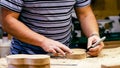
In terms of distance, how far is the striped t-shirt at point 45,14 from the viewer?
58.0 inches

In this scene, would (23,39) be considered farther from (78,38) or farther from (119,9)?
(119,9)

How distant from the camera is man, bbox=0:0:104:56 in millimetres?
1396

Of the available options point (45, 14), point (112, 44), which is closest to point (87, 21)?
point (45, 14)

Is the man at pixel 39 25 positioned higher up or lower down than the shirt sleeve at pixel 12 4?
lower down

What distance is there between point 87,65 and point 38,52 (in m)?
0.39

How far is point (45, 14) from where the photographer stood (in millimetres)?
1524

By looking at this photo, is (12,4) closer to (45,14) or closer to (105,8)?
(45,14)

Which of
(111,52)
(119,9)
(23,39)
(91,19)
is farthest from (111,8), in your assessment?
(23,39)

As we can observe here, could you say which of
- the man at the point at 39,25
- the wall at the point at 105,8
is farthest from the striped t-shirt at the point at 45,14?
the wall at the point at 105,8

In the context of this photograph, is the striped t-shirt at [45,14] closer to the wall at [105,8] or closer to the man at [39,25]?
the man at [39,25]

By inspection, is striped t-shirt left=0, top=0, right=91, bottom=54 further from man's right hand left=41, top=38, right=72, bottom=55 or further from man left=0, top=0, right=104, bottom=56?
man's right hand left=41, top=38, right=72, bottom=55

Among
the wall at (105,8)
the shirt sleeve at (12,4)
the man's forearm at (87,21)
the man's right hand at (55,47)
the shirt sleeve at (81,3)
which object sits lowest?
the wall at (105,8)

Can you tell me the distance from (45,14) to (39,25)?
0.06 metres

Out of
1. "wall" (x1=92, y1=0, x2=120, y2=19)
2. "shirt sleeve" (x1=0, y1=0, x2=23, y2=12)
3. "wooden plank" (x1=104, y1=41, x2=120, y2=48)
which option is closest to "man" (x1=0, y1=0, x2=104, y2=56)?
"shirt sleeve" (x1=0, y1=0, x2=23, y2=12)
